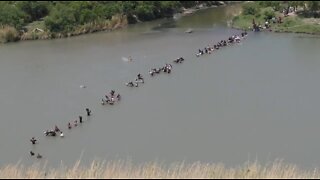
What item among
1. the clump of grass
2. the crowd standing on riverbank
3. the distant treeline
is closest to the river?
the crowd standing on riverbank

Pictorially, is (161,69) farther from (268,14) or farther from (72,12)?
(268,14)

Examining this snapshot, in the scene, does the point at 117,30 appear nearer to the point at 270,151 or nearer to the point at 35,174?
the point at 270,151

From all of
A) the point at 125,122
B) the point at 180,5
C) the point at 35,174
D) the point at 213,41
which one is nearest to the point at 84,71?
the point at 125,122

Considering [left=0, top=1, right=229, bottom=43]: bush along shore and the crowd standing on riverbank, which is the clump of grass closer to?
[left=0, top=1, right=229, bottom=43]: bush along shore

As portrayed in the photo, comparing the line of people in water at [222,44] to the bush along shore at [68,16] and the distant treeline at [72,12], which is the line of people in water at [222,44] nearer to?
the bush along shore at [68,16]

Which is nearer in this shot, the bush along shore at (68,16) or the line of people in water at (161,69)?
the line of people in water at (161,69)

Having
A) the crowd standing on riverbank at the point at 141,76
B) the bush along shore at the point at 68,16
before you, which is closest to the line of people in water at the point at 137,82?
the crowd standing on riverbank at the point at 141,76
